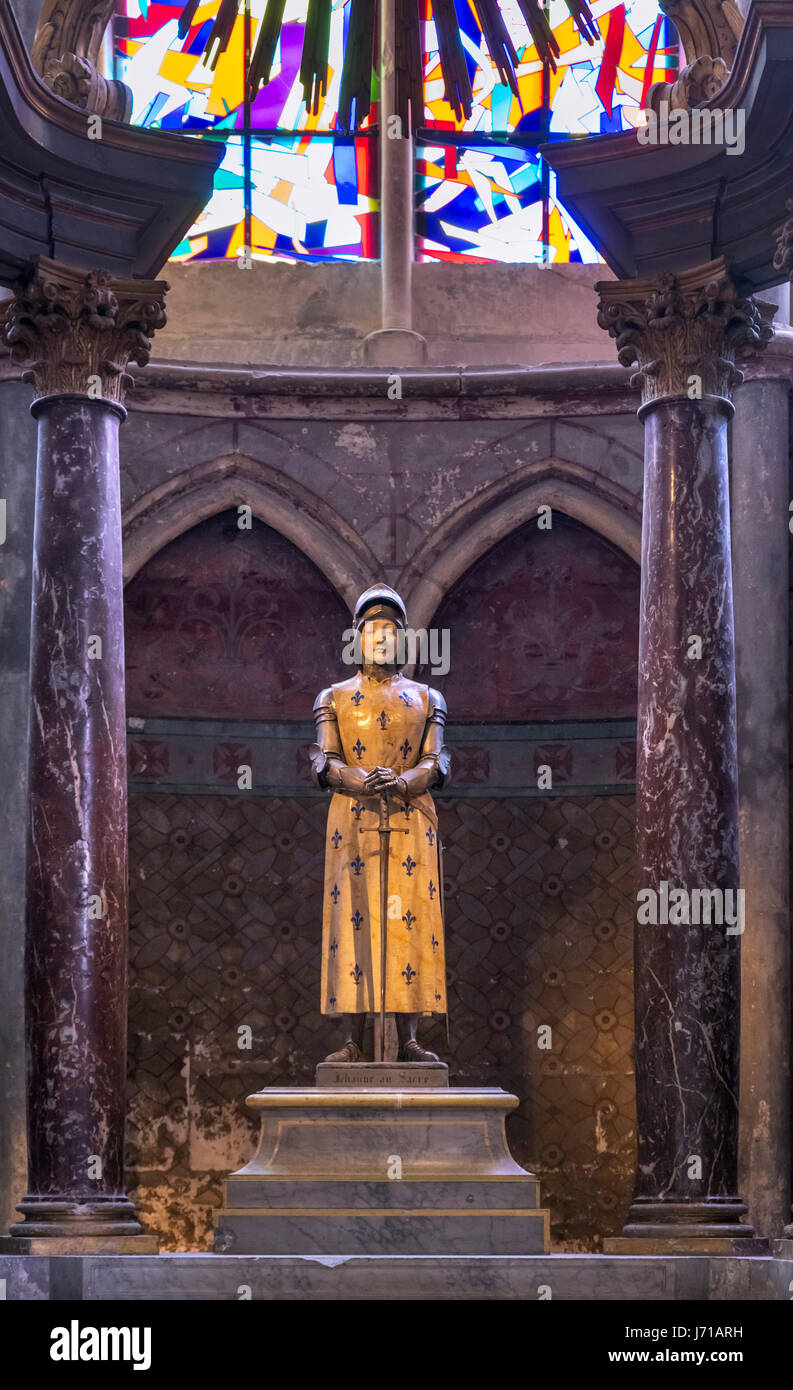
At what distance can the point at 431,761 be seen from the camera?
27.7 ft

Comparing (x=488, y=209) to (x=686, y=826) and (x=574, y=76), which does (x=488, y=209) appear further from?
(x=686, y=826)

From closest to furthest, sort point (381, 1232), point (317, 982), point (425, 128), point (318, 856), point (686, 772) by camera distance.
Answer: point (381, 1232) → point (686, 772) → point (317, 982) → point (318, 856) → point (425, 128)

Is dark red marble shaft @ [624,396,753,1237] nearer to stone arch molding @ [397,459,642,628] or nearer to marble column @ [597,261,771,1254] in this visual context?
marble column @ [597,261,771,1254]

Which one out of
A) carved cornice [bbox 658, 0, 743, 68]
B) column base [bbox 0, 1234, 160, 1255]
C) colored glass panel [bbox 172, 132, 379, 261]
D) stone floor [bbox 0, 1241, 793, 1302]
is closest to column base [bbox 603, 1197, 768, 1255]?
stone floor [bbox 0, 1241, 793, 1302]

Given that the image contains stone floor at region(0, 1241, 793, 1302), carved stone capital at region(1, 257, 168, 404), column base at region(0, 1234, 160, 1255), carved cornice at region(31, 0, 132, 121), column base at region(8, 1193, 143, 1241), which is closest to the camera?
stone floor at region(0, 1241, 793, 1302)

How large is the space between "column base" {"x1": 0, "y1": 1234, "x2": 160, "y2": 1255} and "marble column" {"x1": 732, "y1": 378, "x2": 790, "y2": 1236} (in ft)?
12.2

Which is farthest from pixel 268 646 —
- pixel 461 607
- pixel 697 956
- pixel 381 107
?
pixel 697 956

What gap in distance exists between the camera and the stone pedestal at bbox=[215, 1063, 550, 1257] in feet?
24.8

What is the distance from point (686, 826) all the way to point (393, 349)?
4635 millimetres

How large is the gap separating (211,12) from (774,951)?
259 inches

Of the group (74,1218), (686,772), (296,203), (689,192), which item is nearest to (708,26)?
(689,192)

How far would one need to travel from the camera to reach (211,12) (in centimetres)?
1289

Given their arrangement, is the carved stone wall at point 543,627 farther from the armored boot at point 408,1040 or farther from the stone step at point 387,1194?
the stone step at point 387,1194
